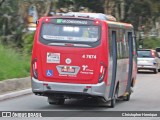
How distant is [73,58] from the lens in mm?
14219

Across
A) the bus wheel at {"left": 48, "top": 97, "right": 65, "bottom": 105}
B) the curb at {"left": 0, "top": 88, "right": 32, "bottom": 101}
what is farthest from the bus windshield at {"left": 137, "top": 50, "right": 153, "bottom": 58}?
the bus wheel at {"left": 48, "top": 97, "right": 65, "bottom": 105}

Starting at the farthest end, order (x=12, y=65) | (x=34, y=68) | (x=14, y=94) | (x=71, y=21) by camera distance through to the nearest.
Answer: (x=12, y=65)
(x=14, y=94)
(x=71, y=21)
(x=34, y=68)

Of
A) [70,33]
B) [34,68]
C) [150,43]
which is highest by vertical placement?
[70,33]

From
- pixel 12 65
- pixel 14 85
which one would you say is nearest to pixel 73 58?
pixel 14 85

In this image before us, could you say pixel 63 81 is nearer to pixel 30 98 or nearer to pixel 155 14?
pixel 30 98

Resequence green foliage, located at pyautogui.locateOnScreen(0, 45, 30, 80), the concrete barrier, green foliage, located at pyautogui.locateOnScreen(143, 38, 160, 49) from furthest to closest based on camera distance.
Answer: green foliage, located at pyautogui.locateOnScreen(143, 38, 160, 49), green foliage, located at pyautogui.locateOnScreen(0, 45, 30, 80), the concrete barrier

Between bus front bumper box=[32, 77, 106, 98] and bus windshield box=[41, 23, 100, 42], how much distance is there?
1.27m

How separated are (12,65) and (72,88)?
296 inches

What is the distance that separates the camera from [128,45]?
17.4 meters

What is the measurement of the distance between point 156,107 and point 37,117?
14.9 feet

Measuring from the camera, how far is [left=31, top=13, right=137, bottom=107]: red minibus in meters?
14.1

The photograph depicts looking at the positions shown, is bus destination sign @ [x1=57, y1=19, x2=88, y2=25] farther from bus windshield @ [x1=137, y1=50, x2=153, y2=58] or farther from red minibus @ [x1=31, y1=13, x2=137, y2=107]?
bus windshield @ [x1=137, y1=50, x2=153, y2=58]

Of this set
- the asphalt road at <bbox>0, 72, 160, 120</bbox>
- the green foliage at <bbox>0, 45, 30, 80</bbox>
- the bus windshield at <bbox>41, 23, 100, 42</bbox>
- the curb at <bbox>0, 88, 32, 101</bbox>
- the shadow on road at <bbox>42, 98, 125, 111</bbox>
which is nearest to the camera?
the bus windshield at <bbox>41, 23, 100, 42</bbox>

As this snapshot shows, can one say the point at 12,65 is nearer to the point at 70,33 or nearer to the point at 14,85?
the point at 14,85
